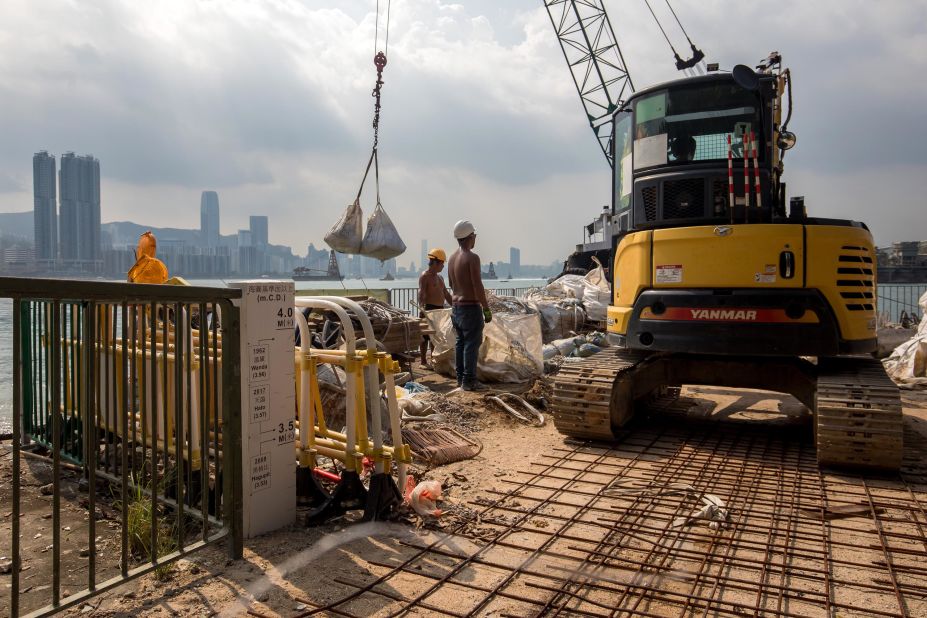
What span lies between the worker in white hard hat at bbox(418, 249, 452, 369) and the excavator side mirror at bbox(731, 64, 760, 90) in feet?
18.0

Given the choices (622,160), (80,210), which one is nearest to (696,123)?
(622,160)

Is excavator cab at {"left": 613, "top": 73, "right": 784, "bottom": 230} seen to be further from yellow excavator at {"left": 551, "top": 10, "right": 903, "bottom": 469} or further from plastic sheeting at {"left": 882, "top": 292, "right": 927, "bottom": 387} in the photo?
plastic sheeting at {"left": 882, "top": 292, "right": 927, "bottom": 387}

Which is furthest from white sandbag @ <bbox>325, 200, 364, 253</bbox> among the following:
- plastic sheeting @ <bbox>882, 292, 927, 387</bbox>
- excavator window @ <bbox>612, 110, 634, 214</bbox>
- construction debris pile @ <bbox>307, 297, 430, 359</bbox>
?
plastic sheeting @ <bbox>882, 292, 927, 387</bbox>

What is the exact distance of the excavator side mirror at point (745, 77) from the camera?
547cm

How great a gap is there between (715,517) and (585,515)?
2.52 ft

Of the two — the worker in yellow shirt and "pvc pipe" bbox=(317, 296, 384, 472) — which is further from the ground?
the worker in yellow shirt

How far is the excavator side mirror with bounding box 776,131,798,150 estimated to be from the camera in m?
5.89

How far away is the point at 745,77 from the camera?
5512mm

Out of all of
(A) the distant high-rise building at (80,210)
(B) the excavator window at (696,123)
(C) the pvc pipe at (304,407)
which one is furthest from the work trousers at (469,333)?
(A) the distant high-rise building at (80,210)

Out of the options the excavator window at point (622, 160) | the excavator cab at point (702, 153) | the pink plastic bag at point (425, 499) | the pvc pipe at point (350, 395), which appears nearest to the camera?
the pvc pipe at point (350, 395)

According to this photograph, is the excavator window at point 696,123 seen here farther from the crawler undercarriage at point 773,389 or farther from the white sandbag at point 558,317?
the white sandbag at point 558,317

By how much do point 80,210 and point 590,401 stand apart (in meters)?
22.5

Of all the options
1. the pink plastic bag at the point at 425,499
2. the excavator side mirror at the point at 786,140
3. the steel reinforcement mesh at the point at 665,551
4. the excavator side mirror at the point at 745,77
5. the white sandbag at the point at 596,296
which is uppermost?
the excavator side mirror at the point at 745,77

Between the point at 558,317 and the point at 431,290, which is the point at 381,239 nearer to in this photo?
the point at 431,290
